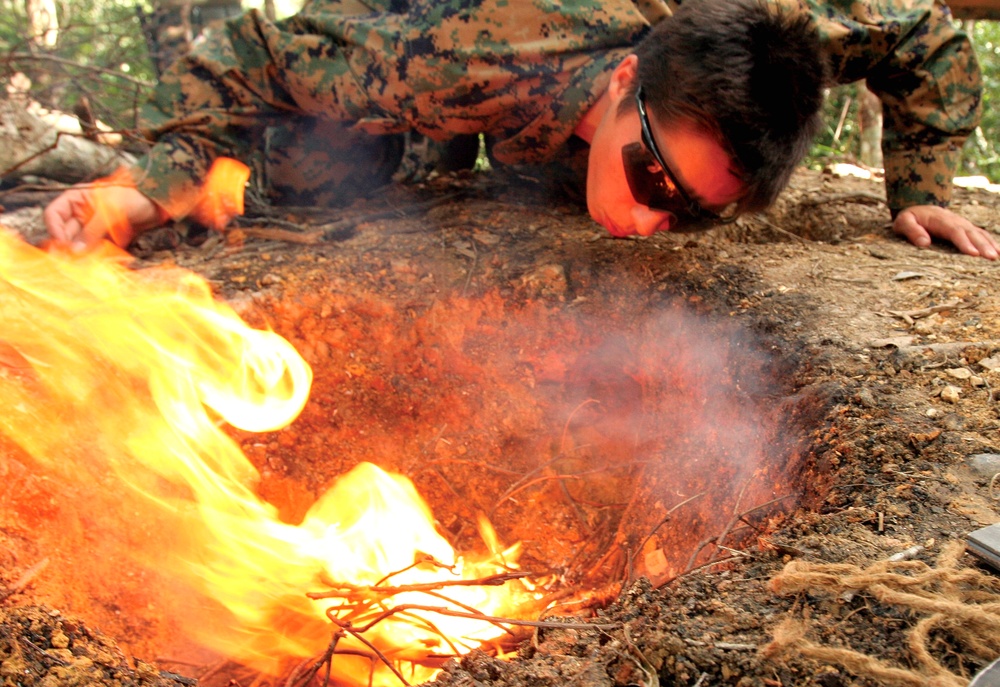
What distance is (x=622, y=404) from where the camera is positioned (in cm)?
258

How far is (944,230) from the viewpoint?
2.64m

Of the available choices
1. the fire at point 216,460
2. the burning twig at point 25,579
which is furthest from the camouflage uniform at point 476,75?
the burning twig at point 25,579

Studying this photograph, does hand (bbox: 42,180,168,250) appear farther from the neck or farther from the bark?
the neck

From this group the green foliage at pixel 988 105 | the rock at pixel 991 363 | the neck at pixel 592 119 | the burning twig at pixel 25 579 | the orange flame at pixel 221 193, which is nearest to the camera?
the burning twig at pixel 25 579

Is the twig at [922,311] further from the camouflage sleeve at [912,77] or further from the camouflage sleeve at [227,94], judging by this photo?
the camouflage sleeve at [227,94]

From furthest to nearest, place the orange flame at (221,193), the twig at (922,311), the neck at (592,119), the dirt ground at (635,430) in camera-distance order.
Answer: the orange flame at (221,193)
the neck at (592,119)
the twig at (922,311)
the dirt ground at (635,430)

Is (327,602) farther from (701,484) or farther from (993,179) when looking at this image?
(993,179)

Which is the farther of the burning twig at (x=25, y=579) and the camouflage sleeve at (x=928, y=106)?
the camouflage sleeve at (x=928, y=106)

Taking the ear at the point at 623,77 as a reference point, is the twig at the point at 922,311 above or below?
below

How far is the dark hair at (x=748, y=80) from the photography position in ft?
6.44

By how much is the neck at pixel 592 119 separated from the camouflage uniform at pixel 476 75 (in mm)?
28

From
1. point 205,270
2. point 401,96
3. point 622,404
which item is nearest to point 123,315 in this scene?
point 205,270

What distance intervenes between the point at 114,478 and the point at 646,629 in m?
1.65

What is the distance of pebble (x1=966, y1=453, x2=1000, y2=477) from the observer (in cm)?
144
